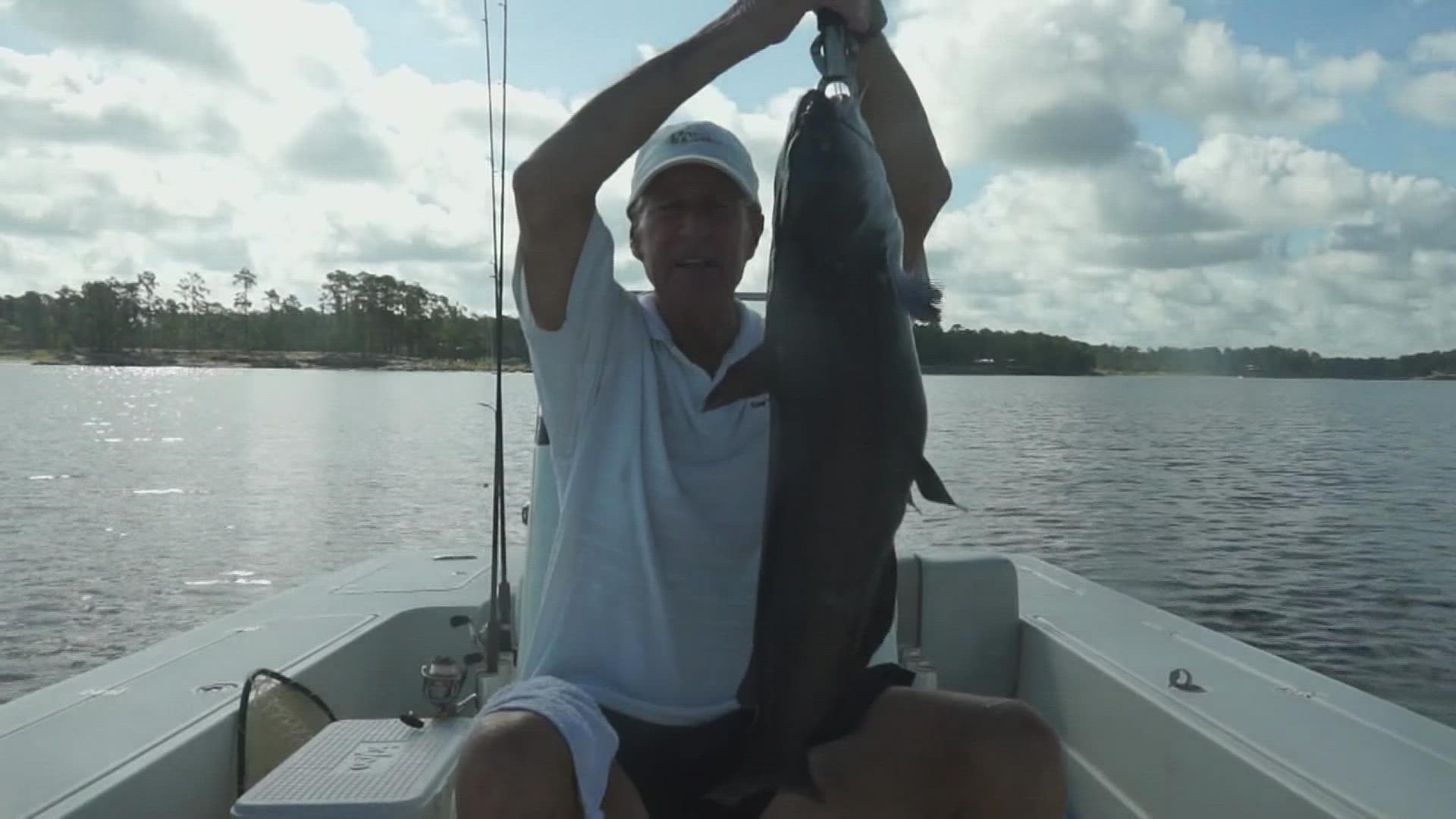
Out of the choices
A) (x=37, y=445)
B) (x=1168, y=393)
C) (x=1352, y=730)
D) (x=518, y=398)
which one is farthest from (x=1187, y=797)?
(x=1168, y=393)

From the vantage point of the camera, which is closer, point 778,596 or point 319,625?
point 778,596

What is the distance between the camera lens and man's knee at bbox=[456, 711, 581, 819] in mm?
2180

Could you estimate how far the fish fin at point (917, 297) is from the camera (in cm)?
211

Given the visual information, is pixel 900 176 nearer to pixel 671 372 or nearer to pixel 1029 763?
pixel 671 372

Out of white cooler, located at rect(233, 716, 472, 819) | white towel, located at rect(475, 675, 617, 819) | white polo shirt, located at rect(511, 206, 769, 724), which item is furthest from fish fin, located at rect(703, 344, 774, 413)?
white cooler, located at rect(233, 716, 472, 819)

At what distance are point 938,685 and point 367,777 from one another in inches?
109

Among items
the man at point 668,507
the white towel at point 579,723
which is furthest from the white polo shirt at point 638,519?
the white towel at point 579,723

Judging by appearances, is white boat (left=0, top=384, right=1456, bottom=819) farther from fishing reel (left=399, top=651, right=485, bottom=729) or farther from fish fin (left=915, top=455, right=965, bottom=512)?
fish fin (left=915, top=455, right=965, bottom=512)

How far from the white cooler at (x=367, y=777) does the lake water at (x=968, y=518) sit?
9.68 feet

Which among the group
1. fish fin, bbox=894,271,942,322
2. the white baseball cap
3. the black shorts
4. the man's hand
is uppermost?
Answer: the man's hand

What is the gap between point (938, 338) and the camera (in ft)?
9.36

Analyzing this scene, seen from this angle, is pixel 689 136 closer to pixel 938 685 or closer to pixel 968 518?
pixel 938 685

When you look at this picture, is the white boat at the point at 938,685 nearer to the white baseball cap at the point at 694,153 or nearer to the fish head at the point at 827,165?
the white baseball cap at the point at 694,153

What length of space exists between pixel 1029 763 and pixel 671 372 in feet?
4.12
